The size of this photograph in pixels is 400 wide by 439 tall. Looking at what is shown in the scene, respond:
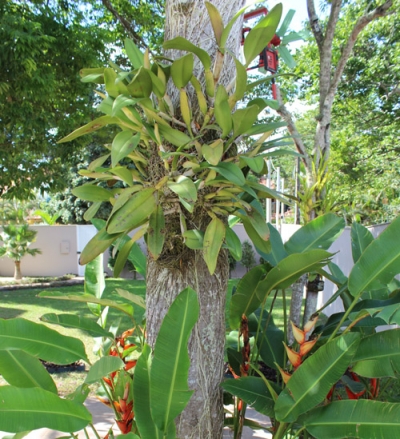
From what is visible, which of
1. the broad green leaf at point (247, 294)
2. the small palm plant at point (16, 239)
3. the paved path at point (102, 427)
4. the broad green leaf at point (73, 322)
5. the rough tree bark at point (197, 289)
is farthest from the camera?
the small palm plant at point (16, 239)

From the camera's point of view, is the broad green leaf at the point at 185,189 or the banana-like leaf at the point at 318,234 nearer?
the broad green leaf at the point at 185,189

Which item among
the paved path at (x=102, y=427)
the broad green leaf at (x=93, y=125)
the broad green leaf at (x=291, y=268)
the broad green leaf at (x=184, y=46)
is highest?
the broad green leaf at (x=184, y=46)

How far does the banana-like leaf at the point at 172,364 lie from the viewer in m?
1.54

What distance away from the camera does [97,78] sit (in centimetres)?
157

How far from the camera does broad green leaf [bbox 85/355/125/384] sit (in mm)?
1565

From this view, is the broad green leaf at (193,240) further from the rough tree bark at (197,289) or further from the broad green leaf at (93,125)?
the broad green leaf at (93,125)

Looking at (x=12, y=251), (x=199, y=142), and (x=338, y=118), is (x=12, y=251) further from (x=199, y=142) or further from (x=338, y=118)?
(x=199, y=142)

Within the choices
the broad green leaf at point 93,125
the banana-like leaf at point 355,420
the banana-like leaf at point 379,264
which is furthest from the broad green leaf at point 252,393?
the broad green leaf at point 93,125

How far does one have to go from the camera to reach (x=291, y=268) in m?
1.80

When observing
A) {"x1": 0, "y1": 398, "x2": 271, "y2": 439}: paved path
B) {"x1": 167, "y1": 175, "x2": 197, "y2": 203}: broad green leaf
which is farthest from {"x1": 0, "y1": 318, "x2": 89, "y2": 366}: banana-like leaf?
{"x1": 0, "y1": 398, "x2": 271, "y2": 439}: paved path

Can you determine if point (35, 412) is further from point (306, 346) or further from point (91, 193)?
point (306, 346)

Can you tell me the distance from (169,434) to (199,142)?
1.10 metres

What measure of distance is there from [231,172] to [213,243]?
0.26 metres

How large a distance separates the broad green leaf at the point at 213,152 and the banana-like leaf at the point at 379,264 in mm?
830
